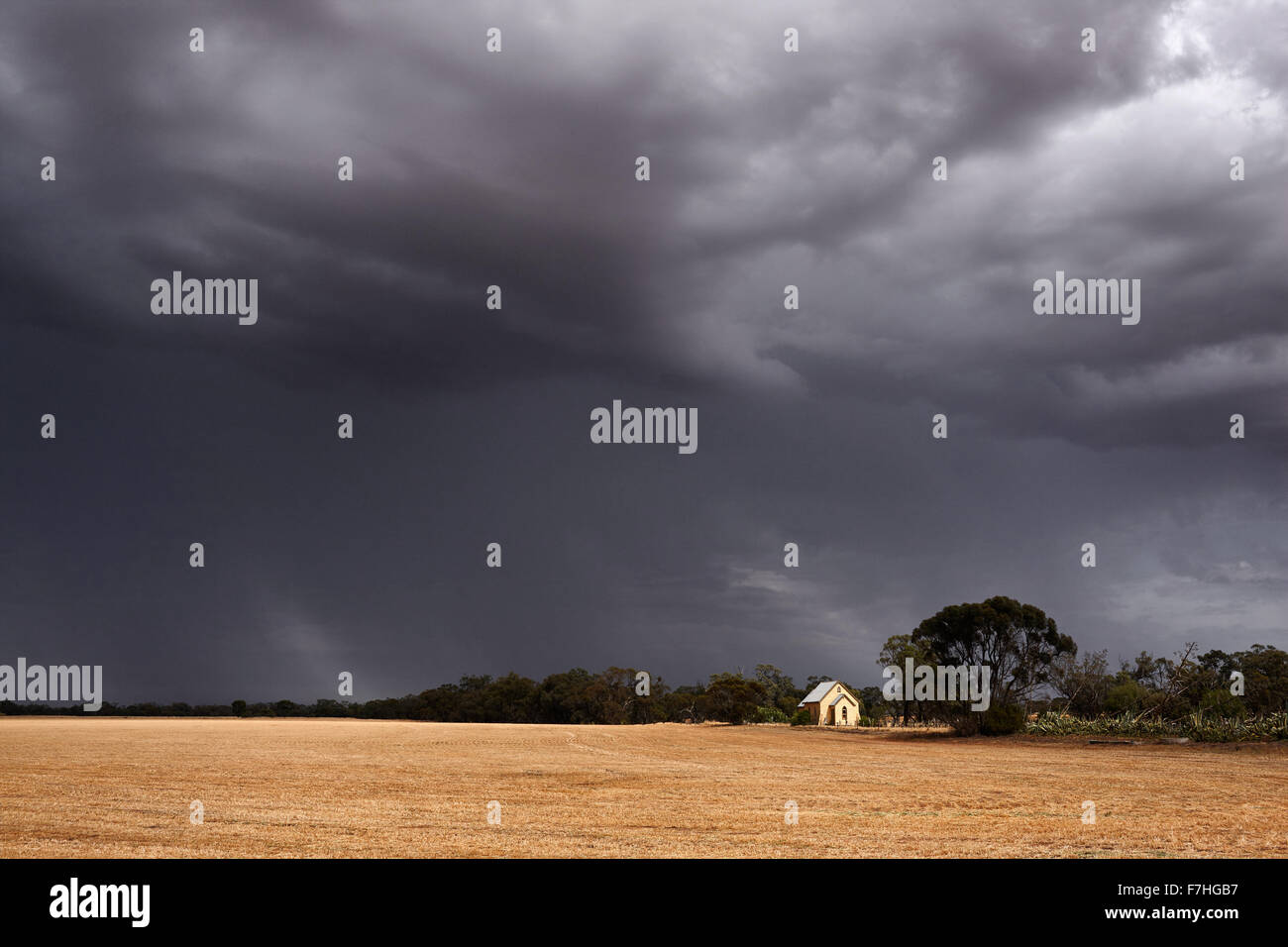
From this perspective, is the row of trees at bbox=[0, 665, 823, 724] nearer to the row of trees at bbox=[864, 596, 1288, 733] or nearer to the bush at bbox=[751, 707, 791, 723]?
the bush at bbox=[751, 707, 791, 723]

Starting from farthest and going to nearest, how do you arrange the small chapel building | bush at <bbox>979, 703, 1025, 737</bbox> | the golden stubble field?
the small chapel building → bush at <bbox>979, 703, 1025, 737</bbox> → the golden stubble field

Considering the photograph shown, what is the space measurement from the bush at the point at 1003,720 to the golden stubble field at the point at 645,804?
9567 mm

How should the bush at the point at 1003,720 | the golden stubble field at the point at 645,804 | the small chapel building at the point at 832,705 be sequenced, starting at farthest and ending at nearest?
the small chapel building at the point at 832,705
the bush at the point at 1003,720
the golden stubble field at the point at 645,804

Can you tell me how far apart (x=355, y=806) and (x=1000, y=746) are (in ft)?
96.5

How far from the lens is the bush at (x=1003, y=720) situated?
42.1 metres

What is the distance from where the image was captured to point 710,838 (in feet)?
41.2

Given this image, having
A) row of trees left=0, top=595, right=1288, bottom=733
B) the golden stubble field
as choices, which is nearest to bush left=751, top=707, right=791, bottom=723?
row of trees left=0, top=595, right=1288, bottom=733

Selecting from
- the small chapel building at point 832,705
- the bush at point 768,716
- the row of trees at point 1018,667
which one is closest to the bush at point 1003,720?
the row of trees at point 1018,667

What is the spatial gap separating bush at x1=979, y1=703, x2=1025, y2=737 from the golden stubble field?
9.57 metres

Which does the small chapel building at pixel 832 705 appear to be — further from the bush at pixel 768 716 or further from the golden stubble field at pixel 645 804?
the golden stubble field at pixel 645 804

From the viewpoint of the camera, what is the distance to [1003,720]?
139ft

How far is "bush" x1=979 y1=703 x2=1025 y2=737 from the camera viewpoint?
42125 mm

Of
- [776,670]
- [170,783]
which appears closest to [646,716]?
[776,670]
